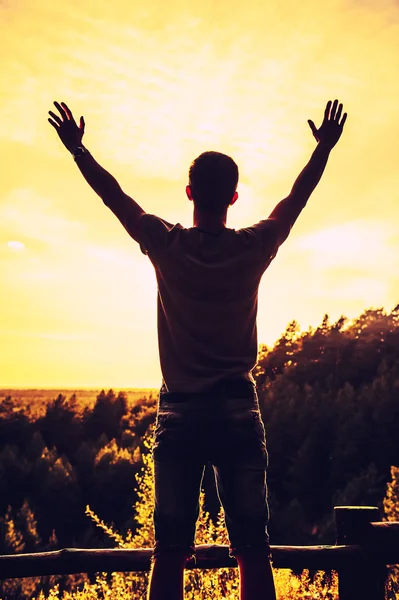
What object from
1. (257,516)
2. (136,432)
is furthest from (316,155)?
(136,432)

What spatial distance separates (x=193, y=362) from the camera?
2049 mm

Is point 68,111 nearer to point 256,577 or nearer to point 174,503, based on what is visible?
point 174,503

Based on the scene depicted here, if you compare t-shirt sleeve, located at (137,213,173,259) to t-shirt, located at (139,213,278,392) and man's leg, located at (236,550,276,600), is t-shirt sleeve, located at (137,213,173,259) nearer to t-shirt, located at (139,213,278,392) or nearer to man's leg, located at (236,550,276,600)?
t-shirt, located at (139,213,278,392)

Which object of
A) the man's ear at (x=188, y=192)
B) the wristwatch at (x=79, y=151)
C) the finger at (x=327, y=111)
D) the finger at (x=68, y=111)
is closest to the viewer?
the man's ear at (x=188, y=192)

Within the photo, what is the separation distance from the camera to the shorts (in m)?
2.01

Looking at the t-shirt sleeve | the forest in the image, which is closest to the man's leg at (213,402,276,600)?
the t-shirt sleeve

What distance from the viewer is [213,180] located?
216cm

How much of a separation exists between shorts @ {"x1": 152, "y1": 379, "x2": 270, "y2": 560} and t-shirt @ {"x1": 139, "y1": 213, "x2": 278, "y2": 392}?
0.08 m

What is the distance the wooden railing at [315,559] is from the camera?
319 centimetres

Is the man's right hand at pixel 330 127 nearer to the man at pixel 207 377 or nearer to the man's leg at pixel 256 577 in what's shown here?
the man at pixel 207 377

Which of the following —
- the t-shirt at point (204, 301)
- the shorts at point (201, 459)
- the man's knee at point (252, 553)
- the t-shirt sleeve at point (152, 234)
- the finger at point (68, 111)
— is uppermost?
the finger at point (68, 111)

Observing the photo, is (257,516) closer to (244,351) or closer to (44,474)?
(244,351)

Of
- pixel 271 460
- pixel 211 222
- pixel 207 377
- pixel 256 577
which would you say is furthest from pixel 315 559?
pixel 271 460

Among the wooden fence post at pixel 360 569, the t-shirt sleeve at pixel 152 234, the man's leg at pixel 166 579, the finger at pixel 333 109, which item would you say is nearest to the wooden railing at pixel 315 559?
the wooden fence post at pixel 360 569
